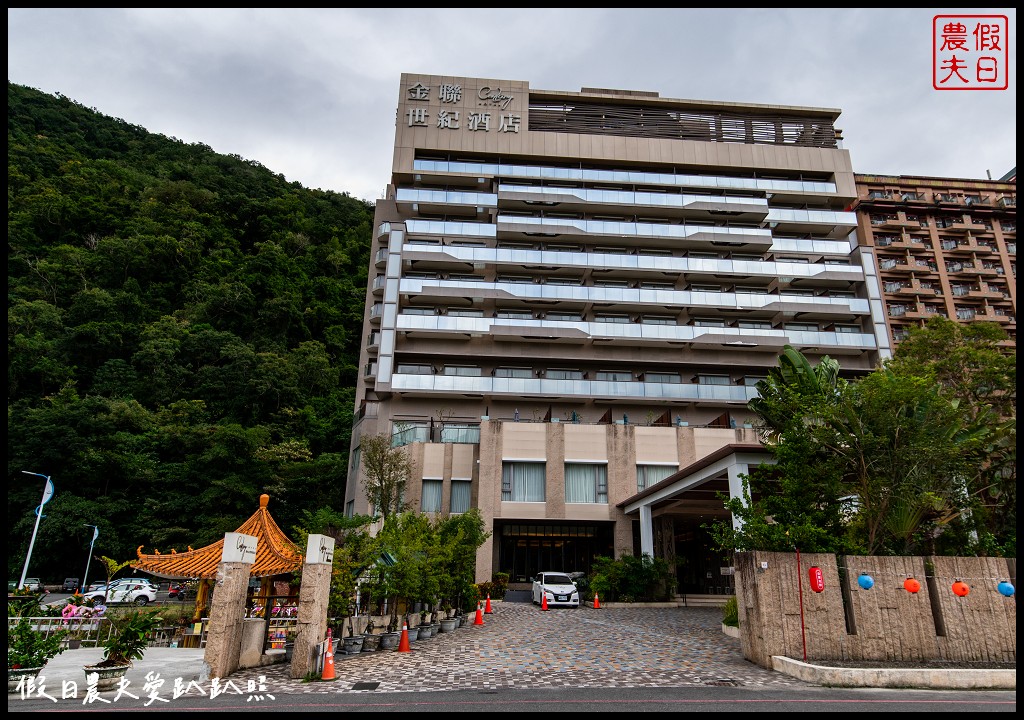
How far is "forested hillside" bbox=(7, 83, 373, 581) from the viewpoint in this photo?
40188 mm

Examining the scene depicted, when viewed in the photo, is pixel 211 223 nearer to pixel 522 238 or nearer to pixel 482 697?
pixel 522 238

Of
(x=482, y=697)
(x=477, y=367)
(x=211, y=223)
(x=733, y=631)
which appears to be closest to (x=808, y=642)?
(x=733, y=631)

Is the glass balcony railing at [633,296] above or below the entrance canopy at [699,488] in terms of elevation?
above

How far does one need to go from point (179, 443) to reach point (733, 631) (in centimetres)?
4058

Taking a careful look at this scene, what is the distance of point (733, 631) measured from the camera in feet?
52.0

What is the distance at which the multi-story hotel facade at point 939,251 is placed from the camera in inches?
2233

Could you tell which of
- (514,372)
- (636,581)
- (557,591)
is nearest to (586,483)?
(636,581)

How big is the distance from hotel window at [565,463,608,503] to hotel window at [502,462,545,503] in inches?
57.8

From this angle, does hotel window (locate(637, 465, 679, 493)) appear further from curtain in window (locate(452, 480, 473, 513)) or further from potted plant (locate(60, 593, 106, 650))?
potted plant (locate(60, 593, 106, 650))

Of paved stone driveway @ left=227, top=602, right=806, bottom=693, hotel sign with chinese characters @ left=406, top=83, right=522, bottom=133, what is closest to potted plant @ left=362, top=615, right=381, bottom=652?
paved stone driveway @ left=227, top=602, right=806, bottom=693

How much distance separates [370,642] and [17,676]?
6.49m

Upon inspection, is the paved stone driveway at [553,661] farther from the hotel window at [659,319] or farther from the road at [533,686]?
the hotel window at [659,319]

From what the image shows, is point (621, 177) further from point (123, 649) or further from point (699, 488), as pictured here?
point (123, 649)

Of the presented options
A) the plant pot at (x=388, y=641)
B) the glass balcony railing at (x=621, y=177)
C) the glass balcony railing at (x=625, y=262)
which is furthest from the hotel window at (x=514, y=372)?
the plant pot at (x=388, y=641)
